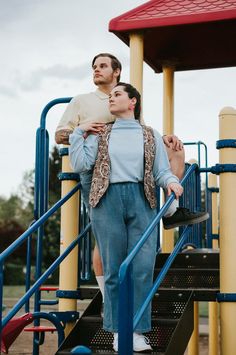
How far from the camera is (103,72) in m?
4.96

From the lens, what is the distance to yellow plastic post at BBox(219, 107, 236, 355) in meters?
5.00

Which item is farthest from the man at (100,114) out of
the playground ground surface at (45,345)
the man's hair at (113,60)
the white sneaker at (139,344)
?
the playground ground surface at (45,345)

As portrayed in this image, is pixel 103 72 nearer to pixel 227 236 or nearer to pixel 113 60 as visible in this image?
pixel 113 60

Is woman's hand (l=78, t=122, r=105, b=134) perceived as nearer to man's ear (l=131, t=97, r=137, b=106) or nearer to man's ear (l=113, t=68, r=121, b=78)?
man's ear (l=131, t=97, r=137, b=106)

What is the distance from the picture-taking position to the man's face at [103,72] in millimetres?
4930

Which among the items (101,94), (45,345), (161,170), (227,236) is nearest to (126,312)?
(161,170)

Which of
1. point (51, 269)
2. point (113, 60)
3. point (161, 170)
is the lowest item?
point (51, 269)

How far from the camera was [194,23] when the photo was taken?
20.7 ft

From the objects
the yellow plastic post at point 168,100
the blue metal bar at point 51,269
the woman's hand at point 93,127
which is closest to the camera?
the woman's hand at point 93,127

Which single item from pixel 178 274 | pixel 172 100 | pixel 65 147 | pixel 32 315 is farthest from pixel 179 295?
pixel 172 100

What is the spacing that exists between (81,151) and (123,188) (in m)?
0.38

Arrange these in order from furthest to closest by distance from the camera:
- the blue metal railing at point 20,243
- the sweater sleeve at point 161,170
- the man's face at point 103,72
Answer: the man's face at point 103,72 < the sweater sleeve at point 161,170 < the blue metal railing at point 20,243

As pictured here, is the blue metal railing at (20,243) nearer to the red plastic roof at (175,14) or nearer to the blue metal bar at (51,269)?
the blue metal bar at (51,269)

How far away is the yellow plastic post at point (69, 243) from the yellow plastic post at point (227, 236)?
1.35 metres
